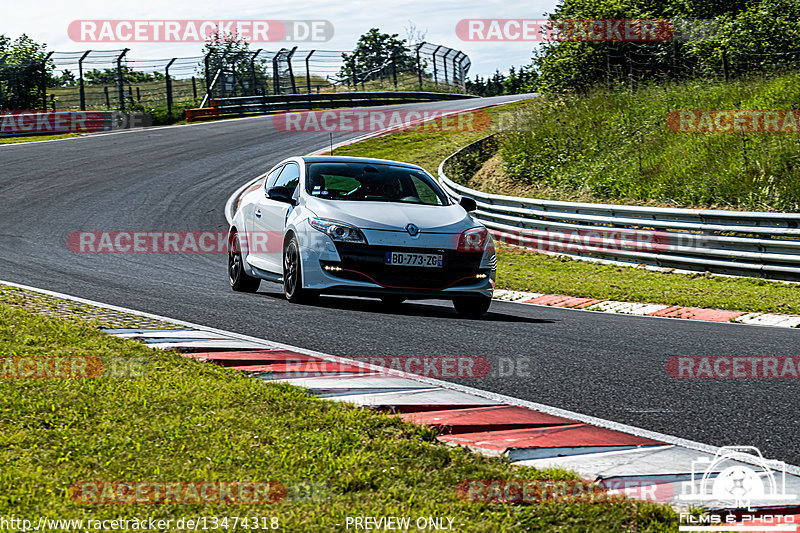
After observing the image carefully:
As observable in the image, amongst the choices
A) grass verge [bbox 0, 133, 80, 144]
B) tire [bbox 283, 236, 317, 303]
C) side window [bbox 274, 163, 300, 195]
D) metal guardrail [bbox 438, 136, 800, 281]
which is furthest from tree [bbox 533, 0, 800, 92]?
grass verge [bbox 0, 133, 80, 144]

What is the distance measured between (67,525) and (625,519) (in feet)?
6.59

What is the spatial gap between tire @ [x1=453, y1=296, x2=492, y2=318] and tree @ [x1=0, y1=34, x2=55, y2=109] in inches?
1111

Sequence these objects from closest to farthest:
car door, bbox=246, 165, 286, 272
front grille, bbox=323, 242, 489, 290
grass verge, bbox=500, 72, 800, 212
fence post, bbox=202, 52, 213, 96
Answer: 1. front grille, bbox=323, 242, 489, 290
2. car door, bbox=246, 165, 286, 272
3. grass verge, bbox=500, 72, 800, 212
4. fence post, bbox=202, 52, 213, 96

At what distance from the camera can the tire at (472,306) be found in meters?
9.38

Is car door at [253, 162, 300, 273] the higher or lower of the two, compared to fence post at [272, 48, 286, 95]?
lower

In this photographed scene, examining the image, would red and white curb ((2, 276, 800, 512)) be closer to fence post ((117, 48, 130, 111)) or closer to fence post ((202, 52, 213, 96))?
fence post ((117, 48, 130, 111))

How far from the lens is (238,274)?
1106cm

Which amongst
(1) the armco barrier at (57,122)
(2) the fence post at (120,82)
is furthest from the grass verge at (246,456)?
(2) the fence post at (120,82)

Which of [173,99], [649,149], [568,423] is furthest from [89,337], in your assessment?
[173,99]

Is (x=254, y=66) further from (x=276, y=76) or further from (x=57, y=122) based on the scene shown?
(x=57, y=122)

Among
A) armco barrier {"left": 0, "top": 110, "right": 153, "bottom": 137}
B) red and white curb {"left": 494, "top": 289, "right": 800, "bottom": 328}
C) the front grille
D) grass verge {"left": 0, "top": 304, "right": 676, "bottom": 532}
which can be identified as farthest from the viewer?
armco barrier {"left": 0, "top": 110, "right": 153, "bottom": 137}

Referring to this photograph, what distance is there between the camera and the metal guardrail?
12844mm

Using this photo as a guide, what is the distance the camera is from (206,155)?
28547 millimetres

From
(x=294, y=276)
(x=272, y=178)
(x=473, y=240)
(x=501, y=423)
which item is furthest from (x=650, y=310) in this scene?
(x=501, y=423)
